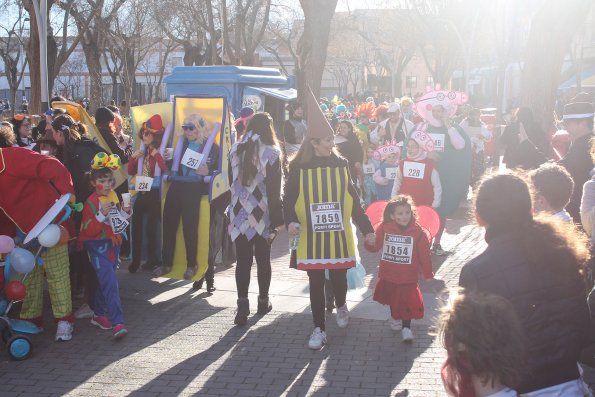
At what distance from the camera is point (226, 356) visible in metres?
5.92

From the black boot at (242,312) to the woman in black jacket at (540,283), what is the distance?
12.1 feet

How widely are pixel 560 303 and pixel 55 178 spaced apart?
3.89 metres

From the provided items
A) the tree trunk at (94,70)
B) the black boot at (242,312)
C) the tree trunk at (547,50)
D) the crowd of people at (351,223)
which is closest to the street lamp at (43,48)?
the crowd of people at (351,223)

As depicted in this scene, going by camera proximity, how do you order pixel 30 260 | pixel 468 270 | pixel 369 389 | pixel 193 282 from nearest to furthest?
pixel 468 270 < pixel 369 389 < pixel 30 260 < pixel 193 282

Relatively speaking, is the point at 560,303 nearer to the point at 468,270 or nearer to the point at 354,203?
the point at 468,270

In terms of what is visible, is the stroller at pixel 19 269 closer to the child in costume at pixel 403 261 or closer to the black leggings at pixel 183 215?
the black leggings at pixel 183 215

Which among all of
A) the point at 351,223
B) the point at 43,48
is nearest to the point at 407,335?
the point at 351,223

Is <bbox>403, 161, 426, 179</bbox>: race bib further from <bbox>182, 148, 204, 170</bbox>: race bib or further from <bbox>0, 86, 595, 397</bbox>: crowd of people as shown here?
<bbox>182, 148, 204, 170</bbox>: race bib

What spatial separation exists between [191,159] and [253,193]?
1.45m

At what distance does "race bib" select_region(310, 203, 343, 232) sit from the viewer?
606 centimetres

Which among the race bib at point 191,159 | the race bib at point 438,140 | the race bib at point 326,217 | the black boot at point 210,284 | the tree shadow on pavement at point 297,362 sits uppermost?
the race bib at point 438,140

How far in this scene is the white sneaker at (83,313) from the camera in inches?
272

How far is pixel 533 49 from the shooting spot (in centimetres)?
1289

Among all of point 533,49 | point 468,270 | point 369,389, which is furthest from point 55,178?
Result: point 533,49
